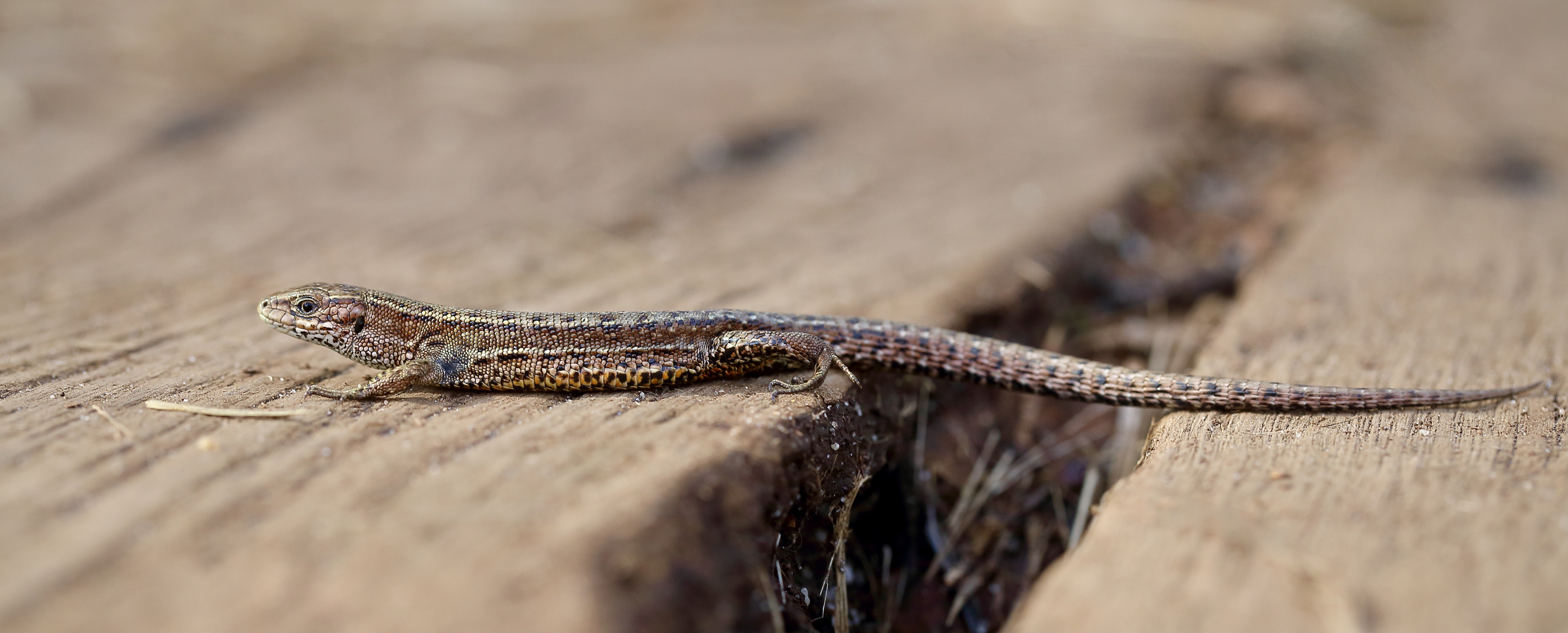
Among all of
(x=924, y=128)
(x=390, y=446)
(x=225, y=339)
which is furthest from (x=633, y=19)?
(x=390, y=446)

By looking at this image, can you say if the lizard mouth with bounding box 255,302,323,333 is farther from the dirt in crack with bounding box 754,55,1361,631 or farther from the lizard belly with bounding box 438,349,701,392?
the dirt in crack with bounding box 754,55,1361,631

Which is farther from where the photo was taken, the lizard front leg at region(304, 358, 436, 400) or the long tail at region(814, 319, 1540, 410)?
the long tail at region(814, 319, 1540, 410)

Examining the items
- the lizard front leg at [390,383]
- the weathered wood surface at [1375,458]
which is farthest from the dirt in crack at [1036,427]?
the lizard front leg at [390,383]

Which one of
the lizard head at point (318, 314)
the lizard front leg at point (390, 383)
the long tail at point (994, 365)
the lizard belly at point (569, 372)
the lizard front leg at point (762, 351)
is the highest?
the lizard head at point (318, 314)

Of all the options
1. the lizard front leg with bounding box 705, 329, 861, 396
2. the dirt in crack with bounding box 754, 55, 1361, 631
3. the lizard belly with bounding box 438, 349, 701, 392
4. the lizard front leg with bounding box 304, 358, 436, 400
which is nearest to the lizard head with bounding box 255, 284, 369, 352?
the lizard front leg with bounding box 304, 358, 436, 400

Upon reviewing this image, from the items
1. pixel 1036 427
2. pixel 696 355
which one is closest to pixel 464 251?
pixel 696 355

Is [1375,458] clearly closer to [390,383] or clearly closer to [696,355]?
[696,355]

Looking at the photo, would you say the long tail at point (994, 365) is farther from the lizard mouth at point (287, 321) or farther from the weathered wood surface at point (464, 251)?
the lizard mouth at point (287, 321)
